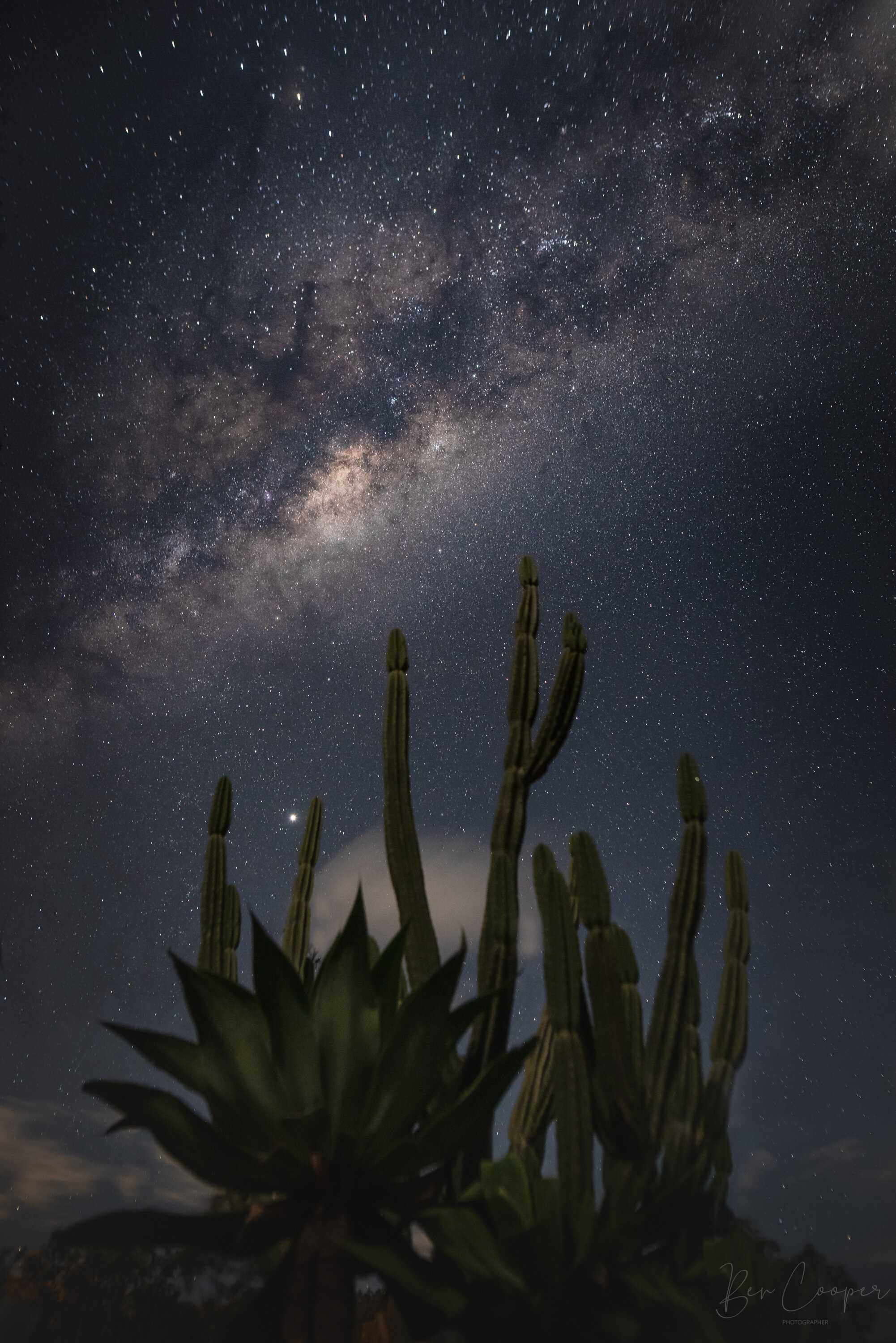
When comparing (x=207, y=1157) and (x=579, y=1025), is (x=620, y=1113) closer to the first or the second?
→ (x=579, y=1025)

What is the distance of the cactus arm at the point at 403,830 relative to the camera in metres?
2.55

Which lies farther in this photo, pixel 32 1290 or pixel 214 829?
pixel 214 829

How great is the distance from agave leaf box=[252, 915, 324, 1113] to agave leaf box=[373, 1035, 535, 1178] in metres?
0.22

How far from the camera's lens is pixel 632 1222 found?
6.12ft

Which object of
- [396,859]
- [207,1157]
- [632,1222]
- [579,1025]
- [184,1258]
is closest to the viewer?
[207,1157]

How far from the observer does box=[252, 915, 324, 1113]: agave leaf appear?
5.91 feet

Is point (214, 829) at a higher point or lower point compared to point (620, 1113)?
higher

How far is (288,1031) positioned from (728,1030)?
1.45m

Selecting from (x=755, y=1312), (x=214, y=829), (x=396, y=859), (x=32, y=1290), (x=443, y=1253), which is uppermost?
(x=214, y=829)

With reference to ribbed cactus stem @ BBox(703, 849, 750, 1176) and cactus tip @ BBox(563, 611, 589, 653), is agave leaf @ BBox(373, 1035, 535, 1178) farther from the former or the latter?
cactus tip @ BBox(563, 611, 589, 653)

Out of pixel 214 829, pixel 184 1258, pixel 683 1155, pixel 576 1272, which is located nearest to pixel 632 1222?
pixel 576 1272

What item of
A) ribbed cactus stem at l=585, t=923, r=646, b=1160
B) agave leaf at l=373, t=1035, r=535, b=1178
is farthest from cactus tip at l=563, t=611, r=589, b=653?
agave leaf at l=373, t=1035, r=535, b=1178

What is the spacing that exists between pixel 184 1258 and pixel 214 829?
1270 millimetres

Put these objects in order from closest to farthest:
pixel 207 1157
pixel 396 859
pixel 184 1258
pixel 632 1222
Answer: pixel 207 1157 < pixel 632 1222 < pixel 184 1258 < pixel 396 859
